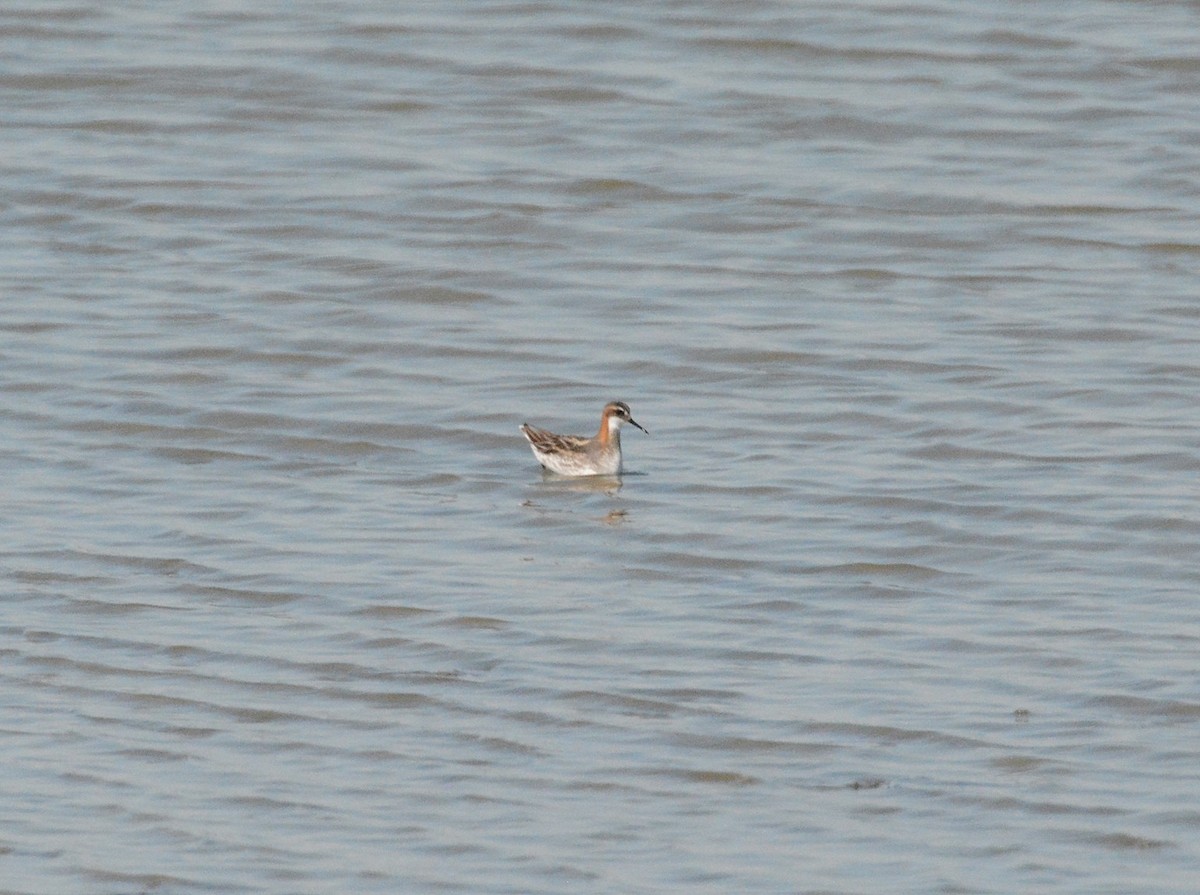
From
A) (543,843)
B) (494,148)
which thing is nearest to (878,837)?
(543,843)

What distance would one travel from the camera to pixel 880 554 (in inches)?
416

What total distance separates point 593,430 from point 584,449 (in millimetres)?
1014

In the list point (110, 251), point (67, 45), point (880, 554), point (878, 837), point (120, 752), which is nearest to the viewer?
point (878, 837)

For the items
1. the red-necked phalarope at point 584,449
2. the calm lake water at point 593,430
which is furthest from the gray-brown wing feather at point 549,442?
the calm lake water at point 593,430

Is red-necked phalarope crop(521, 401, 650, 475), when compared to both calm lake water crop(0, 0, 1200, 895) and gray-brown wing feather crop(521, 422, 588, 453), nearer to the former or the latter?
gray-brown wing feather crop(521, 422, 588, 453)

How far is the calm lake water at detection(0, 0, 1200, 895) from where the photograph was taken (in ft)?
24.8

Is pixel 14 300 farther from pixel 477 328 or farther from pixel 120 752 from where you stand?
pixel 120 752

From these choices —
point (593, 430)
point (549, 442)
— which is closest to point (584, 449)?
point (549, 442)

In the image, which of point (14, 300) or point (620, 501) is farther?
point (14, 300)

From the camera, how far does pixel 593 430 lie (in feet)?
45.3

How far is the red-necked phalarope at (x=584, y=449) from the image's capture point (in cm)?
1270

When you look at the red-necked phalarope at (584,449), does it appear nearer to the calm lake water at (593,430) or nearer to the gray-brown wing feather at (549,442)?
the gray-brown wing feather at (549,442)

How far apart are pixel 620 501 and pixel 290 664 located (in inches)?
132

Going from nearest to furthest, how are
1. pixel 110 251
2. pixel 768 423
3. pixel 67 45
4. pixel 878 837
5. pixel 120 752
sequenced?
pixel 878 837 < pixel 120 752 < pixel 768 423 < pixel 110 251 < pixel 67 45
